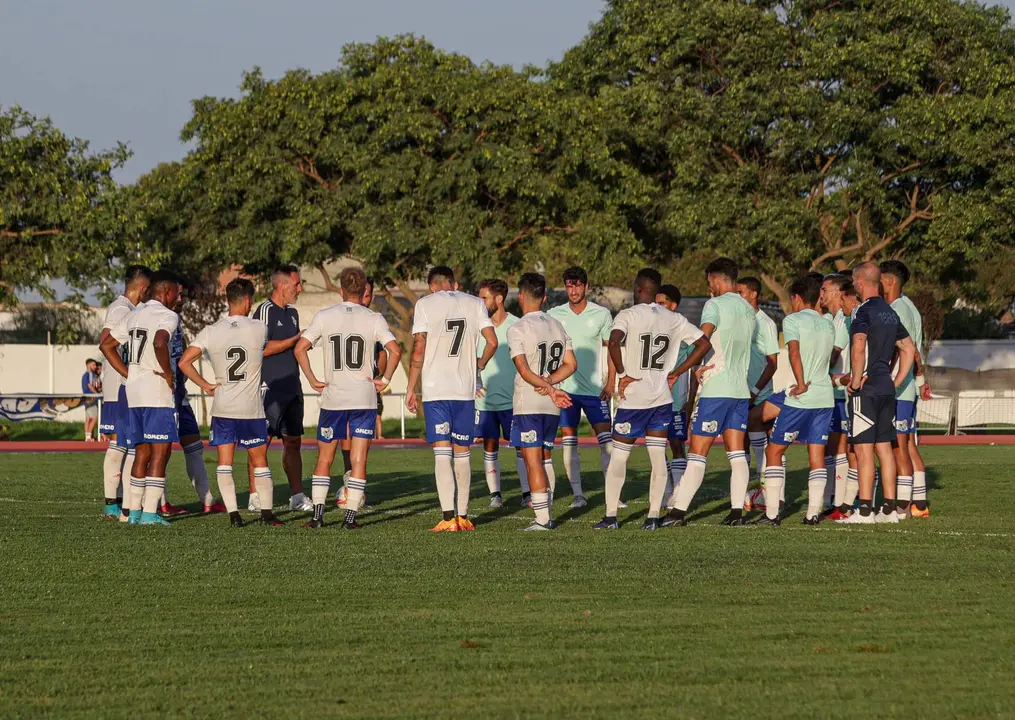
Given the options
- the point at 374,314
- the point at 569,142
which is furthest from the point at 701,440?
the point at 569,142

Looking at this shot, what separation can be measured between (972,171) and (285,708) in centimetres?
3432

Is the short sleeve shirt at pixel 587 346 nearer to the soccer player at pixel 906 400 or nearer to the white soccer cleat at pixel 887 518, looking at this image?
the soccer player at pixel 906 400

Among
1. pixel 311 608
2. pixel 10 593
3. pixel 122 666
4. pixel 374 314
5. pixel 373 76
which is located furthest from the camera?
pixel 373 76

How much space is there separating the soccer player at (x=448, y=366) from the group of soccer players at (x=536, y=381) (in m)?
0.01

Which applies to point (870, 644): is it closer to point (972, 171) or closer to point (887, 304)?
point (887, 304)

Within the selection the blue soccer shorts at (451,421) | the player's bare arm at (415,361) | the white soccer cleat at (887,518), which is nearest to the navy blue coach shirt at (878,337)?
the white soccer cleat at (887,518)

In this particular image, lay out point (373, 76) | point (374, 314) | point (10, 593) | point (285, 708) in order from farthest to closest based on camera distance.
Answer: point (373, 76) → point (374, 314) → point (10, 593) → point (285, 708)

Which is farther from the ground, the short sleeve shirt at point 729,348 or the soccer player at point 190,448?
the short sleeve shirt at point 729,348

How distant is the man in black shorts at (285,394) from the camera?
1303cm

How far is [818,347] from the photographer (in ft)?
38.7

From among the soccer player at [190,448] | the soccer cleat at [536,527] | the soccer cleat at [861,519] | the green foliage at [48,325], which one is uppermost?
the green foliage at [48,325]

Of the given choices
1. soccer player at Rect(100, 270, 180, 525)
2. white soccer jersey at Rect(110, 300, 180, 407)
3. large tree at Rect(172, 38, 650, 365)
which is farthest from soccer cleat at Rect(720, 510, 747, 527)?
large tree at Rect(172, 38, 650, 365)

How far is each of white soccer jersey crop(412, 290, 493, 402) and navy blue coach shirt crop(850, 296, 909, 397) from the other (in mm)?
3070

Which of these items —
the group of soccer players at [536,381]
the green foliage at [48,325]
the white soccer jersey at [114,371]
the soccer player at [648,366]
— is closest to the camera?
the soccer player at [648,366]
